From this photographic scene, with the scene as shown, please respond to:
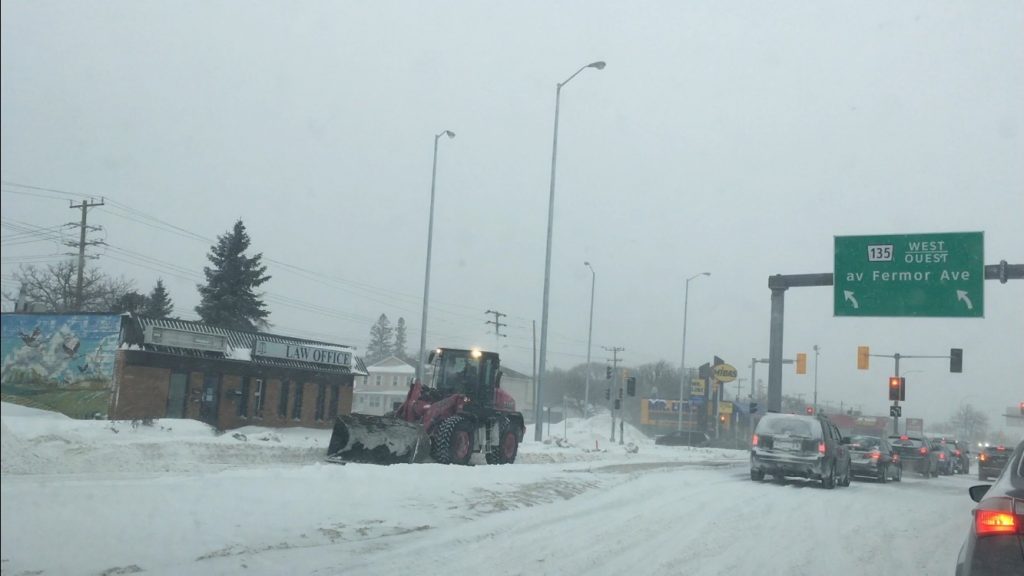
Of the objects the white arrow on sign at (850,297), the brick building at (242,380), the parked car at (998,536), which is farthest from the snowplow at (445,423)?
the parked car at (998,536)

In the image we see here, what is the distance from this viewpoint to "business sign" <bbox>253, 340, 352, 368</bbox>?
37.2m

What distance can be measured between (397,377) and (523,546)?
235 feet

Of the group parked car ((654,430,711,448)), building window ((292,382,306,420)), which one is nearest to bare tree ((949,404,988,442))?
parked car ((654,430,711,448))

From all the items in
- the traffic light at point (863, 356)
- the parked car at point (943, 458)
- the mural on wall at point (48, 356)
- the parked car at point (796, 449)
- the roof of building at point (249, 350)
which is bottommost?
the parked car at point (943, 458)

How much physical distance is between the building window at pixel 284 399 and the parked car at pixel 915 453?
2458 centimetres

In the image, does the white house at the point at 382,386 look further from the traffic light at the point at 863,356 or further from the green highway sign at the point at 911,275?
the green highway sign at the point at 911,275

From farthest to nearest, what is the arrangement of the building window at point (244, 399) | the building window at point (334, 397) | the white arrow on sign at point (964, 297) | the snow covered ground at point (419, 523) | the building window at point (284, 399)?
the building window at point (334, 397) → the building window at point (284, 399) → the building window at point (244, 399) → the white arrow on sign at point (964, 297) → the snow covered ground at point (419, 523)

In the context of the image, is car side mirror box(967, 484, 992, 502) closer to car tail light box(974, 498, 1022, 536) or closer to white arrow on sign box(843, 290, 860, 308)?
car tail light box(974, 498, 1022, 536)

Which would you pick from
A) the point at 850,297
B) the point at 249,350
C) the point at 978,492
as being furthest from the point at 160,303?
the point at 978,492

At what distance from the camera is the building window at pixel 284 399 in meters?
38.7

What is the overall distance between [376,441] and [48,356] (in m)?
16.6

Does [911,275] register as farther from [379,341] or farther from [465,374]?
[379,341]

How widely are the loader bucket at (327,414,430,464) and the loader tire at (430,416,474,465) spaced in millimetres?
354

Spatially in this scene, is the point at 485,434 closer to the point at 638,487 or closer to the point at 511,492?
the point at 638,487
